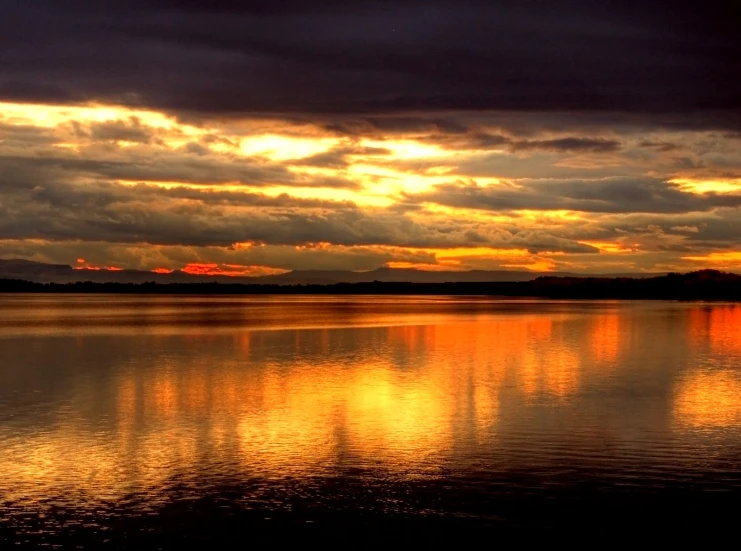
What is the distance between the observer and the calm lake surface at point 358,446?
58.7 feet

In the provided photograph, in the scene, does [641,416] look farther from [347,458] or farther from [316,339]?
[316,339]

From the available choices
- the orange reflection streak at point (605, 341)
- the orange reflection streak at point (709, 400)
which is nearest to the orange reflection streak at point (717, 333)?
the orange reflection streak at point (605, 341)

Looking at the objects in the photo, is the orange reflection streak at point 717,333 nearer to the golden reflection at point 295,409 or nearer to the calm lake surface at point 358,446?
the golden reflection at point 295,409

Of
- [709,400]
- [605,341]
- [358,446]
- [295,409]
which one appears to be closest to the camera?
[358,446]

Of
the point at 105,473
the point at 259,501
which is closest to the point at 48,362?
the point at 105,473

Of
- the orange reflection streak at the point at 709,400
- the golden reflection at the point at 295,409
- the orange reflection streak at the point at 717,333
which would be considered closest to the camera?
the golden reflection at the point at 295,409

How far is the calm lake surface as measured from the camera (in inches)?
705

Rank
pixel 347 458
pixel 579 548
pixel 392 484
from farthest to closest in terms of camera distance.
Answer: pixel 347 458 → pixel 392 484 → pixel 579 548

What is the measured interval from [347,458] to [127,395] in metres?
14.6

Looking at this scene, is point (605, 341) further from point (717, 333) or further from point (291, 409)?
point (291, 409)

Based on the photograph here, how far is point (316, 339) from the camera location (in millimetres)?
66750

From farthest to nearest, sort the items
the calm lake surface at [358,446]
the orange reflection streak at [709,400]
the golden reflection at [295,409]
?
1. the orange reflection streak at [709,400]
2. the golden reflection at [295,409]
3. the calm lake surface at [358,446]

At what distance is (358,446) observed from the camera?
2456 cm

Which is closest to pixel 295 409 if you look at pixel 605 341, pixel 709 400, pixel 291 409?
pixel 291 409
